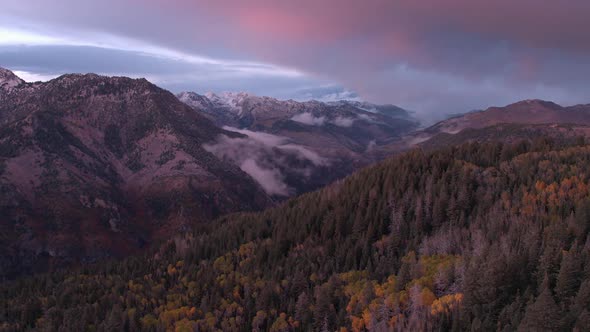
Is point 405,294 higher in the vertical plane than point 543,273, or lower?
lower

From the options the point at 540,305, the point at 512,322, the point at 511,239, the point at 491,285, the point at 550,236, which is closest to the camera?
the point at 540,305

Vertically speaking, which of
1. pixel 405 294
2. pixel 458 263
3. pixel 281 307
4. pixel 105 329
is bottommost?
pixel 105 329

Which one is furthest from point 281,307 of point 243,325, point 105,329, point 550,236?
point 550,236

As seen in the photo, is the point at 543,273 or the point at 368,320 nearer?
the point at 543,273

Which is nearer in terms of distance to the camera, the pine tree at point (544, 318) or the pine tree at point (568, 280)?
the pine tree at point (544, 318)

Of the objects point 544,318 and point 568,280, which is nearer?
point 544,318

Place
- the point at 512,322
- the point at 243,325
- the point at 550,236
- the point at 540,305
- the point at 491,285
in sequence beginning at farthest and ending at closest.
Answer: the point at 243,325
the point at 550,236
the point at 491,285
the point at 512,322
the point at 540,305

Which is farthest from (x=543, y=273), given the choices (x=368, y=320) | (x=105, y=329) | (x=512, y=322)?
(x=105, y=329)

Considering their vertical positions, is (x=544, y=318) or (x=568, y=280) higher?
(x=568, y=280)

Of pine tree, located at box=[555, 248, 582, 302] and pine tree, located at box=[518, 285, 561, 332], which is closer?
pine tree, located at box=[518, 285, 561, 332]

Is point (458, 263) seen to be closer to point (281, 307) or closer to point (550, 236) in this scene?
point (550, 236)
